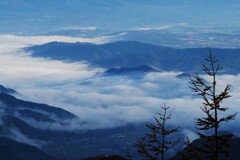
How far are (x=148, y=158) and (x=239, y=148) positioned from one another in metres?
141

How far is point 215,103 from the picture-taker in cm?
3131

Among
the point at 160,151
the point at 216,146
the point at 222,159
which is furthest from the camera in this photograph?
the point at 222,159

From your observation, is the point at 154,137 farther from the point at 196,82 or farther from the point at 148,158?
the point at 196,82

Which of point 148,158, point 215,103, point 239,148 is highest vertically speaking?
point 239,148

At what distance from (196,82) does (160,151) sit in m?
4.97

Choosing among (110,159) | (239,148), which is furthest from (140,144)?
(239,148)

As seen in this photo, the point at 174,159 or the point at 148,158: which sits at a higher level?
the point at 174,159

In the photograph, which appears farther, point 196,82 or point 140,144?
point 140,144

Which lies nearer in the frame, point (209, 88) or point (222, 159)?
point (209, 88)

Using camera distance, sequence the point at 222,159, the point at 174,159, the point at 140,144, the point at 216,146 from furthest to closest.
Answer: the point at 174,159
the point at 222,159
the point at 140,144
the point at 216,146

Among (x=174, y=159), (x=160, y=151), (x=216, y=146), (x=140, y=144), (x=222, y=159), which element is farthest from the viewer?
(x=174, y=159)

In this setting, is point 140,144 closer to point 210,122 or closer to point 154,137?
point 154,137

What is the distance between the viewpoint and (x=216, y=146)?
30.6 metres

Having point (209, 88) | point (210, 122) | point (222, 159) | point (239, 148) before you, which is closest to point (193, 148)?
point (210, 122)
